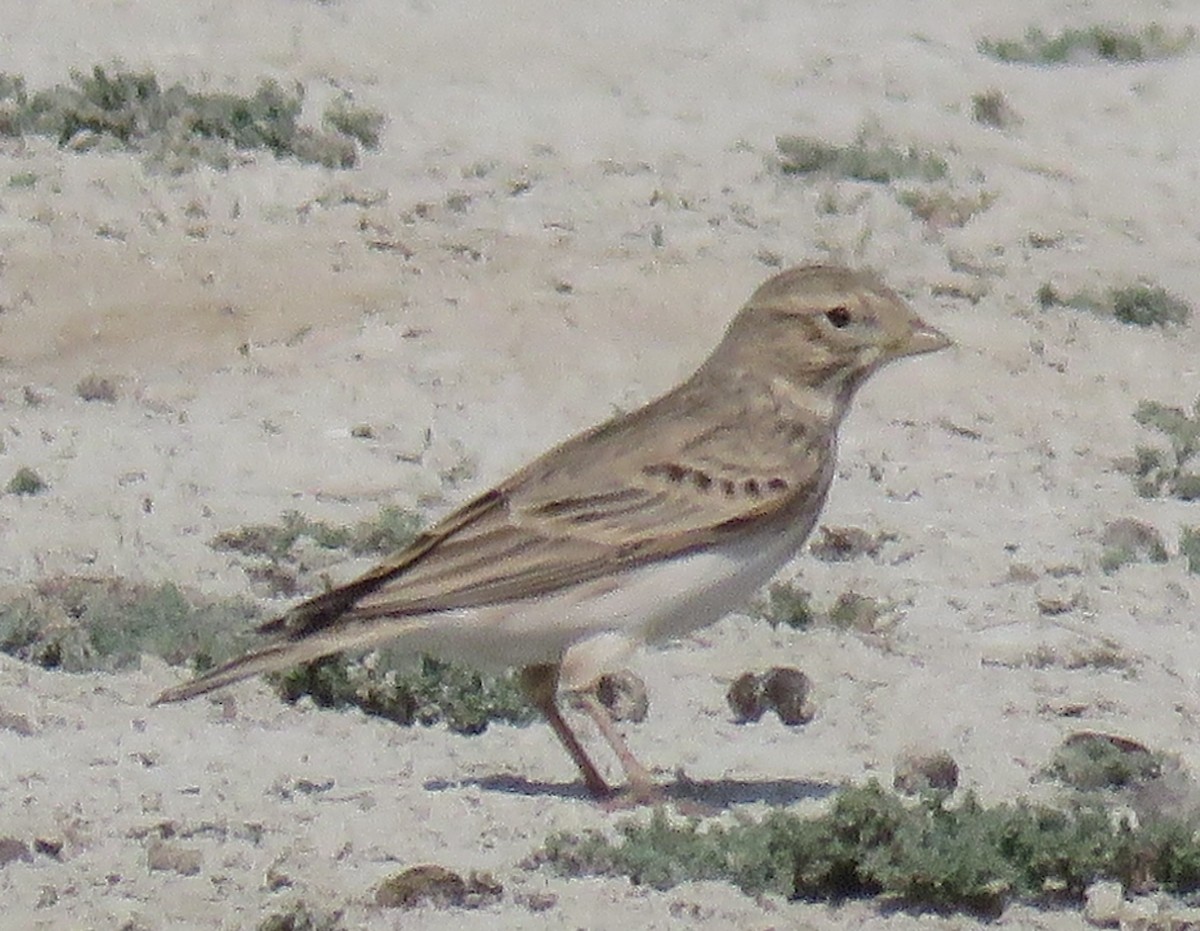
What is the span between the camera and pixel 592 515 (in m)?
8.41

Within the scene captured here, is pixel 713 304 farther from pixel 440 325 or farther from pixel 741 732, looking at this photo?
pixel 741 732

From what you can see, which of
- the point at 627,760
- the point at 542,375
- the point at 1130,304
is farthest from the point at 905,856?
the point at 1130,304

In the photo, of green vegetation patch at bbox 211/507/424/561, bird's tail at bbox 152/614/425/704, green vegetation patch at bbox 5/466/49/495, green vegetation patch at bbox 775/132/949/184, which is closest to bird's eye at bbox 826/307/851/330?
bird's tail at bbox 152/614/425/704

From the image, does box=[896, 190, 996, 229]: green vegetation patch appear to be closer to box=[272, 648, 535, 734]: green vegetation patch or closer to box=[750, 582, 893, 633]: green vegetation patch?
box=[750, 582, 893, 633]: green vegetation patch

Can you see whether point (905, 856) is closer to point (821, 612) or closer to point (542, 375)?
point (821, 612)

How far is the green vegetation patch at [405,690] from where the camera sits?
28.7 feet

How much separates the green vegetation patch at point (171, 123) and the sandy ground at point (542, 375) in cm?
20

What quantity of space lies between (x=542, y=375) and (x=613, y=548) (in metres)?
3.63

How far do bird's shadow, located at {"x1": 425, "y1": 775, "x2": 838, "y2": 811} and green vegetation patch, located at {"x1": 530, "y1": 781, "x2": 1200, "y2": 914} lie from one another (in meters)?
0.67

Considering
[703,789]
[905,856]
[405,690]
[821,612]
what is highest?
[905,856]

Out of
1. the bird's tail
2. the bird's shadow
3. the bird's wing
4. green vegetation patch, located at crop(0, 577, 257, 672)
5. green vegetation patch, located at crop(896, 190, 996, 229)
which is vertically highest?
the bird's wing

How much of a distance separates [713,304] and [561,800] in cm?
465

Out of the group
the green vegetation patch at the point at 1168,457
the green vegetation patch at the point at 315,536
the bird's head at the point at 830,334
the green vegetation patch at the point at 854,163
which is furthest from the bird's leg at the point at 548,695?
the green vegetation patch at the point at 854,163

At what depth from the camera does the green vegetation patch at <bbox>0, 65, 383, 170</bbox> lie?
532 inches
